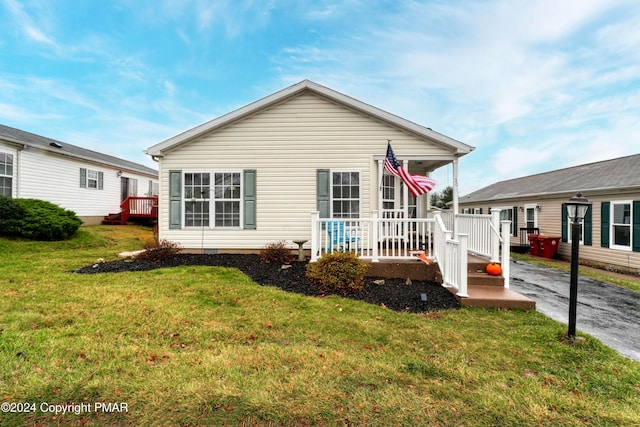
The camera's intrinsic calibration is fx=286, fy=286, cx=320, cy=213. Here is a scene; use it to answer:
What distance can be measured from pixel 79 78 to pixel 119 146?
47.7ft

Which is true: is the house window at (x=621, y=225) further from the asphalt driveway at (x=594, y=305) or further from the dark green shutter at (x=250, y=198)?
the dark green shutter at (x=250, y=198)

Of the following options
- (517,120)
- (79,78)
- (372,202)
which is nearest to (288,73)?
(372,202)

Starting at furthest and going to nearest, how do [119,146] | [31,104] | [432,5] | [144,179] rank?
[119,146] < [144,179] < [31,104] < [432,5]

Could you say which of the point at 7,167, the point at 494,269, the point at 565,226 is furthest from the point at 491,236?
the point at 7,167

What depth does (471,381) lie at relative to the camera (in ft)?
8.91

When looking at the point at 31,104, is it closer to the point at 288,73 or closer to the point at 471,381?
the point at 288,73

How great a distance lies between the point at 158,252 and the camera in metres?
7.91

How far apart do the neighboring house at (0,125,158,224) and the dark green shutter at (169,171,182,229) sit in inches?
355

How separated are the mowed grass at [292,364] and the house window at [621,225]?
9.34 meters

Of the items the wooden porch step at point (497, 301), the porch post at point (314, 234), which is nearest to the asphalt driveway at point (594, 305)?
the wooden porch step at point (497, 301)

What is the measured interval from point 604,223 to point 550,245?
250cm

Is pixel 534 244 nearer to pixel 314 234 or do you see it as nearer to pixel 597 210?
pixel 597 210

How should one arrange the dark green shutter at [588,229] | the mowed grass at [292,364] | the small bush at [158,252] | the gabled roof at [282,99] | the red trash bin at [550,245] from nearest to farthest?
1. the mowed grass at [292,364]
2. the small bush at [158,252]
3. the gabled roof at [282,99]
4. the dark green shutter at [588,229]
5. the red trash bin at [550,245]

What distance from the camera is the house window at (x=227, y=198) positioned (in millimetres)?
8688
